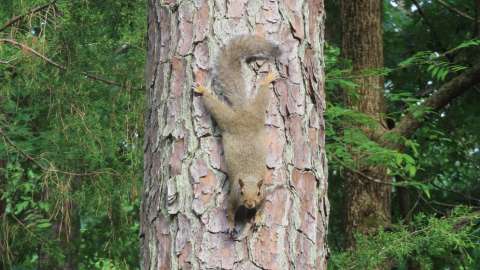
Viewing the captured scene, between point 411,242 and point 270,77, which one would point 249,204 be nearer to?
point 270,77

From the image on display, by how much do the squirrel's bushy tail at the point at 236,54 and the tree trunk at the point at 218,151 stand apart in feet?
0.09

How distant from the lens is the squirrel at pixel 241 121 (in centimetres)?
178

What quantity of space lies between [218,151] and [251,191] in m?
0.13

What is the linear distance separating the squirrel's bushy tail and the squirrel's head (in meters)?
0.25

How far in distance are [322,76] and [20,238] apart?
4.08 m

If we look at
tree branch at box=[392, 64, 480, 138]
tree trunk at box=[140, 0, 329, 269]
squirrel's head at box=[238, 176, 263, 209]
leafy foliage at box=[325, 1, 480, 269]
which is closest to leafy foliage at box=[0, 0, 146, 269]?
leafy foliage at box=[325, 1, 480, 269]

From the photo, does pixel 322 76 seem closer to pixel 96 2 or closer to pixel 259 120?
pixel 259 120

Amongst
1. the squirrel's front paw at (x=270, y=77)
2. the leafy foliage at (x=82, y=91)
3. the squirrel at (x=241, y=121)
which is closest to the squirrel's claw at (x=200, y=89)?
the squirrel at (x=241, y=121)

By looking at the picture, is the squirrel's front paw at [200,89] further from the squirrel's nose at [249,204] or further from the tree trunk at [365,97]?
the tree trunk at [365,97]

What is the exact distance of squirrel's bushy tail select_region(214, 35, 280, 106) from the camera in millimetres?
1867

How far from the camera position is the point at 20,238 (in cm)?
551

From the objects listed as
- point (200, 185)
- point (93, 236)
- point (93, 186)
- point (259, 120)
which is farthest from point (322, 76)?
point (93, 236)

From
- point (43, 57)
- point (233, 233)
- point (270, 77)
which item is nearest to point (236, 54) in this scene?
point (270, 77)

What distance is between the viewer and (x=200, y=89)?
6.12 feet
